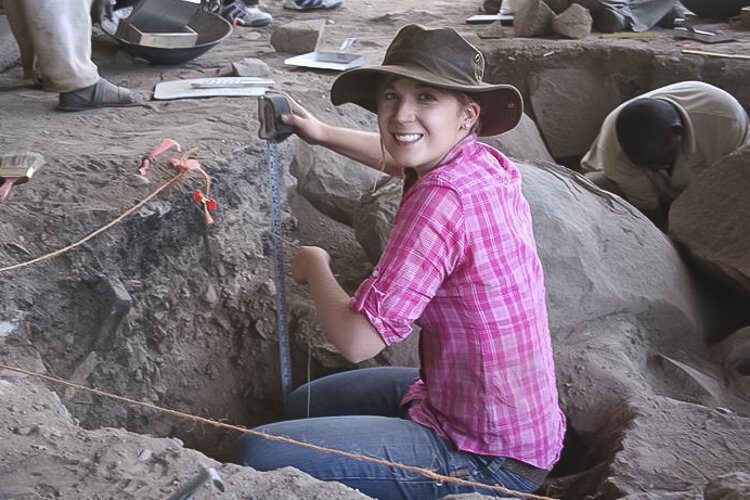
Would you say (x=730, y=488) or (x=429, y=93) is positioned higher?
(x=429, y=93)

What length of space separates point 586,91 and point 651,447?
323 cm

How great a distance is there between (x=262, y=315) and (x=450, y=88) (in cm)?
147

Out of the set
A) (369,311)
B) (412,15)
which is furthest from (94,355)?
(412,15)

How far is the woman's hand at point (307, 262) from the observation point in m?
2.27

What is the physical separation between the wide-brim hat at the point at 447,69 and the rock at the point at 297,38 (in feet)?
10.3

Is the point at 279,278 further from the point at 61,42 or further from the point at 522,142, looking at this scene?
the point at 522,142

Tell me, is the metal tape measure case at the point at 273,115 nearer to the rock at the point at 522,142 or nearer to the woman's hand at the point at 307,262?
the woman's hand at the point at 307,262

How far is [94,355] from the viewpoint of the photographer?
2.85m

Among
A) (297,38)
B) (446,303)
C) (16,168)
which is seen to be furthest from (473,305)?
(297,38)

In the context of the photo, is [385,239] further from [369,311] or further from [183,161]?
[369,311]

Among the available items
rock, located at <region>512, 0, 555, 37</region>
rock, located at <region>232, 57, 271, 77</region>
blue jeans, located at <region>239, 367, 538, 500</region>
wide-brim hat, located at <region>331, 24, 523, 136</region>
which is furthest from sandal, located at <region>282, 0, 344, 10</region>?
blue jeans, located at <region>239, 367, 538, 500</region>

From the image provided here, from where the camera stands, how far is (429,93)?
6.82 feet

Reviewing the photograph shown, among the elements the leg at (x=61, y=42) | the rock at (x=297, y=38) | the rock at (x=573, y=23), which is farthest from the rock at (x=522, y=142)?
the leg at (x=61, y=42)

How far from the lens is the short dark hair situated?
432 centimetres
